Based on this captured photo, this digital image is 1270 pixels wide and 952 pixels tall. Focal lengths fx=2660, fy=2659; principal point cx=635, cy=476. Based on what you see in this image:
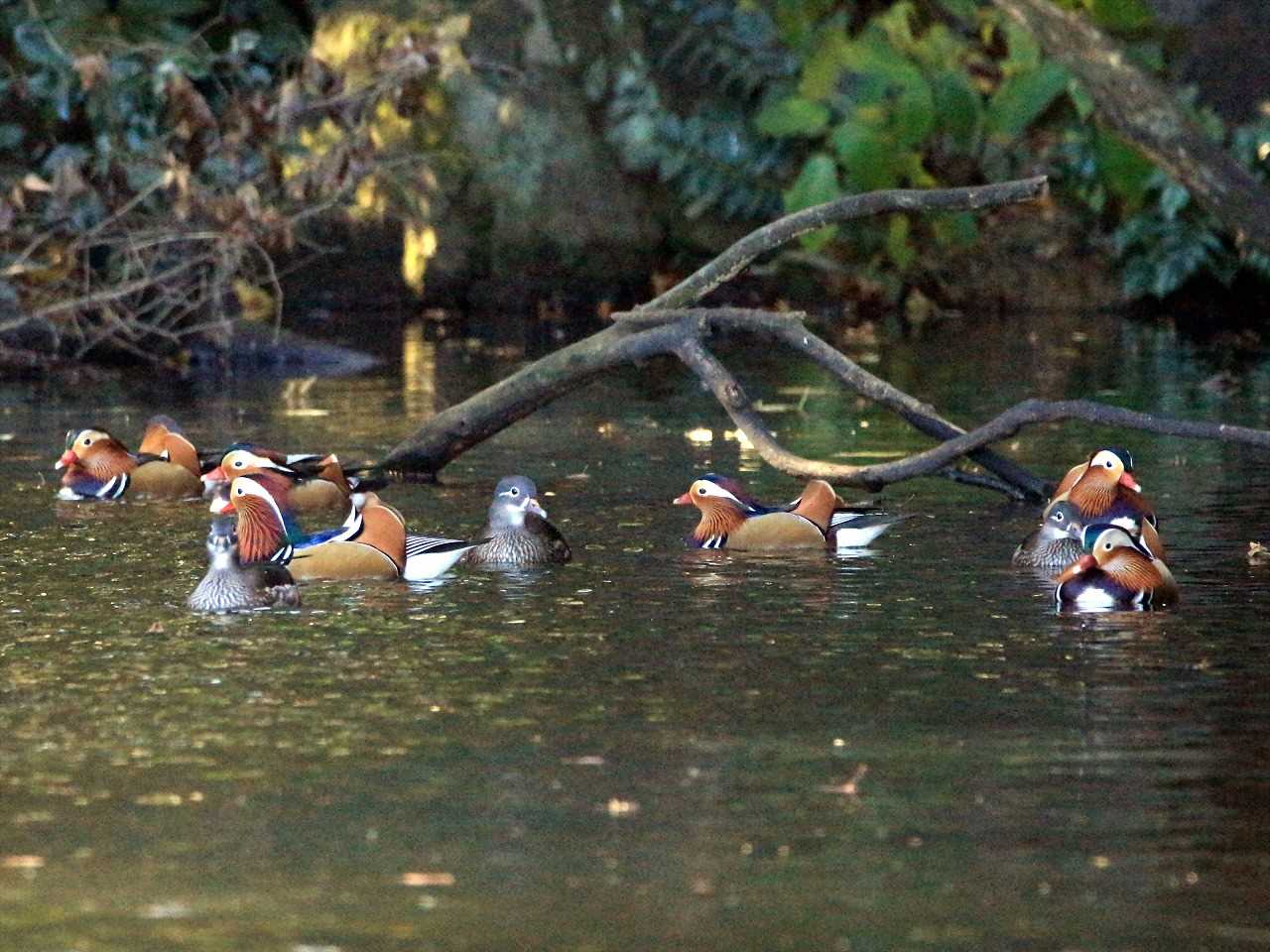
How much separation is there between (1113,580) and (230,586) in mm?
2669

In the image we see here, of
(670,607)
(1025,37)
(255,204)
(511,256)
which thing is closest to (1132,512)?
(670,607)

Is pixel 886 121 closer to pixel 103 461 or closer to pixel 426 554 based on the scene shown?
pixel 103 461

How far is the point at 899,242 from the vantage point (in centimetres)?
2436

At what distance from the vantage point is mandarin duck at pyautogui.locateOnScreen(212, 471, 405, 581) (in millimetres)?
8727

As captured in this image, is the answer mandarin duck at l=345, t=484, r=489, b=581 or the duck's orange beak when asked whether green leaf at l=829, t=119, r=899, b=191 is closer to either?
mandarin duck at l=345, t=484, r=489, b=581

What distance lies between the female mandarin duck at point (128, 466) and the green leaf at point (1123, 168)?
45.4ft

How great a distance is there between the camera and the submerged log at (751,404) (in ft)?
33.2

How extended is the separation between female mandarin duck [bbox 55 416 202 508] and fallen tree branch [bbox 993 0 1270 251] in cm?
622

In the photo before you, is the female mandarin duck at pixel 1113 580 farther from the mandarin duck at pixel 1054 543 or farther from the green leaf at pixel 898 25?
the green leaf at pixel 898 25

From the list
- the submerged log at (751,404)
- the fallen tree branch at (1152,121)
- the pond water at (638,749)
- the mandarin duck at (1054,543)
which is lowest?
the pond water at (638,749)

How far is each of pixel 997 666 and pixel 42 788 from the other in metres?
2.64

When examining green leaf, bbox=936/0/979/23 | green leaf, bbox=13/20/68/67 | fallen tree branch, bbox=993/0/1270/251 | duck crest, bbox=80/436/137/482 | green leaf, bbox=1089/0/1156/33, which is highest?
green leaf, bbox=936/0/979/23

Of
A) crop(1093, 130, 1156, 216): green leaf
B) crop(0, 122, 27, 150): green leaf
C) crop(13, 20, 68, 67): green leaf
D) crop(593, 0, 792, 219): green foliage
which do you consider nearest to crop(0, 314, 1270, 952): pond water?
crop(13, 20, 68, 67): green leaf

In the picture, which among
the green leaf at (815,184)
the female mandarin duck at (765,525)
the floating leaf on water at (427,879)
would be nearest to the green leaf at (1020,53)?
the green leaf at (815,184)
